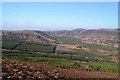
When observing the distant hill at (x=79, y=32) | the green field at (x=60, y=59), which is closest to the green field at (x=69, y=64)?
the green field at (x=60, y=59)

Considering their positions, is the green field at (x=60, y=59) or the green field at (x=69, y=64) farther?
the green field at (x=60, y=59)

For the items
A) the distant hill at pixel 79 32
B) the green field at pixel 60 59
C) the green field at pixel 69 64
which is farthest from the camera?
the distant hill at pixel 79 32

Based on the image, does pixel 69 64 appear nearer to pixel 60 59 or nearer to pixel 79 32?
pixel 60 59

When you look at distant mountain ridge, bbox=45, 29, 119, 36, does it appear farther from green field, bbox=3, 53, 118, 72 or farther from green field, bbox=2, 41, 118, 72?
green field, bbox=3, 53, 118, 72

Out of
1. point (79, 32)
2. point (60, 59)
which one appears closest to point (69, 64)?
point (60, 59)

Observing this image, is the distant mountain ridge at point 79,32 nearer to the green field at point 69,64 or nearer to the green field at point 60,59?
the green field at point 60,59

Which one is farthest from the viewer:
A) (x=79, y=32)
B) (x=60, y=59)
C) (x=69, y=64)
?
(x=79, y=32)

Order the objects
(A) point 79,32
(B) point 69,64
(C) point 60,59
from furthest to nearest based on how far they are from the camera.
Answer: (A) point 79,32
(C) point 60,59
(B) point 69,64

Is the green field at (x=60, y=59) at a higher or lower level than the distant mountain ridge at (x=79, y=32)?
lower

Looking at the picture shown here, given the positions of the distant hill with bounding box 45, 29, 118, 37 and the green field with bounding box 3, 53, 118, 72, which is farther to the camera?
the distant hill with bounding box 45, 29, 118, 37

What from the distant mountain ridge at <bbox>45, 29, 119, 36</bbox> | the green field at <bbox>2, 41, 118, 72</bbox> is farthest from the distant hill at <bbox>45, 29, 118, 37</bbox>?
the green field at <bbox>2, 41, 118, 72</bbox>

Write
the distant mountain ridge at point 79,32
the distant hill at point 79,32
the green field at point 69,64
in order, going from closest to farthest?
the green field at point 69,64 → the distant hill at point 79,32 → the distant mountain ridge at point 79,32

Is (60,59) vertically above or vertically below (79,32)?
below
